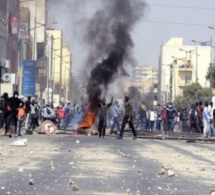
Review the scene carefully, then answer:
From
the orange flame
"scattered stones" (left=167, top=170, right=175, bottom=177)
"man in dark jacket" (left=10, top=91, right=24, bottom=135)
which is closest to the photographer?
"scattered stones" (left=167, top=170, right=175, bottom=177)

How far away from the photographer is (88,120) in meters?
44.4

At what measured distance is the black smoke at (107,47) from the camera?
148ft

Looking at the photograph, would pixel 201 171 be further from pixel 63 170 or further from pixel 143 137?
pixel 143 137

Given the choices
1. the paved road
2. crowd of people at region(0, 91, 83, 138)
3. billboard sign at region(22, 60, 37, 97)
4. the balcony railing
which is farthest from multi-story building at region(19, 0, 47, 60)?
the paved road

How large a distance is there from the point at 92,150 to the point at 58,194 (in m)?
13.1

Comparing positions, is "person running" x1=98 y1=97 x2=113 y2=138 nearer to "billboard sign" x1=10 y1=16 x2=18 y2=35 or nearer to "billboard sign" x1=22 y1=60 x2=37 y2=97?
"billboard sign" x1=22 y1=60 x2=37 y2=97

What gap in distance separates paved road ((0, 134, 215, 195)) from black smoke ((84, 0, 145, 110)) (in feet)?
49.5

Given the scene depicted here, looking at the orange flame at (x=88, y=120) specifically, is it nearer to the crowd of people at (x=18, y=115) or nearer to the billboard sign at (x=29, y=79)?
the crowd of people at (x=18, y=115)

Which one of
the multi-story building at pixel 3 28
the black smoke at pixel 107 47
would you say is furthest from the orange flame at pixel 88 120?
the multi-story building at pixel 3 28

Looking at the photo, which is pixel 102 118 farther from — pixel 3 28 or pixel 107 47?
pixel 3 28

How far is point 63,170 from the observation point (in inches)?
798

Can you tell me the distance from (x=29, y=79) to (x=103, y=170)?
201 ft

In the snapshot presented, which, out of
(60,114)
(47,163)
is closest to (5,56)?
(60,114)

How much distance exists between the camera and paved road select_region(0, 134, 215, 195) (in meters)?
16.5
